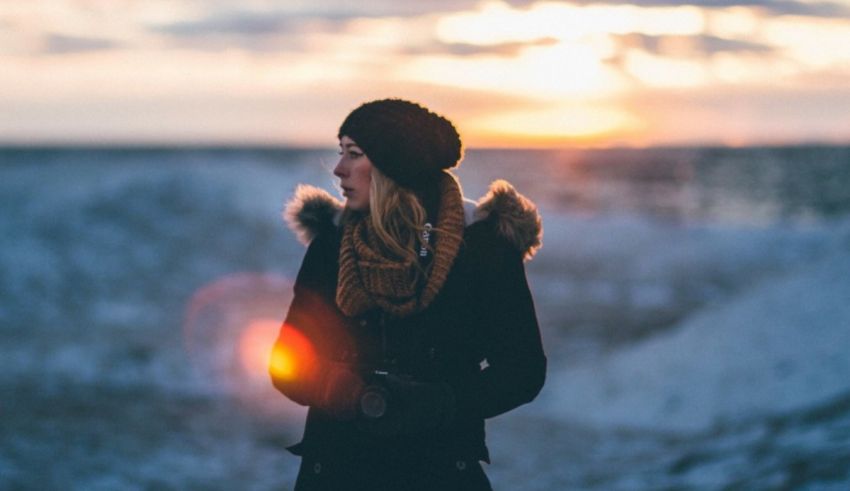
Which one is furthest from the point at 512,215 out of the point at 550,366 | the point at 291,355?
the point at 550,366

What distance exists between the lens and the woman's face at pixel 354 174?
2629 mm

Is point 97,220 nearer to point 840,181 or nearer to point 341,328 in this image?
point 341,328

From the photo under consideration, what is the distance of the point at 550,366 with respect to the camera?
1092cm

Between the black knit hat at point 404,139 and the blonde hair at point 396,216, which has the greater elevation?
the black knit hat at point 404,139

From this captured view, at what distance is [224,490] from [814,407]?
180 inches

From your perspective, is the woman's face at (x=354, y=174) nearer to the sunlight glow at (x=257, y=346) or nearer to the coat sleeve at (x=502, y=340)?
the coat sleeve at (x=502, y=340)

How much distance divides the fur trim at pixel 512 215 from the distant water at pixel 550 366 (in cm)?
43

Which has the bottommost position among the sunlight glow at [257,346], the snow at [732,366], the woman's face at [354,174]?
the woman's face at [354,174]

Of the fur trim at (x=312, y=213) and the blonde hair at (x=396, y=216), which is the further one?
the fur trim at (x=312, y=213)

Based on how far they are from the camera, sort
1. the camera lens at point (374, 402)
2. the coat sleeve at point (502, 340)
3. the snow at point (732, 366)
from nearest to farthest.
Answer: the camera lens at point (374, 402)
the coat sleeve at point (502, 340)
the snow at point (732, 366)

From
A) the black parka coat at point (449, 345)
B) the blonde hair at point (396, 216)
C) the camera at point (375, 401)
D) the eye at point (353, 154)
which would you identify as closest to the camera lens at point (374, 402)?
the camera at point (375, 401)

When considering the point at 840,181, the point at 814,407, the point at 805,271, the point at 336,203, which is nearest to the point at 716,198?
the point at 840,181

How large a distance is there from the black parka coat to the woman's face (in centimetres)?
15

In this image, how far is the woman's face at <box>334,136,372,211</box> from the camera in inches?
104
